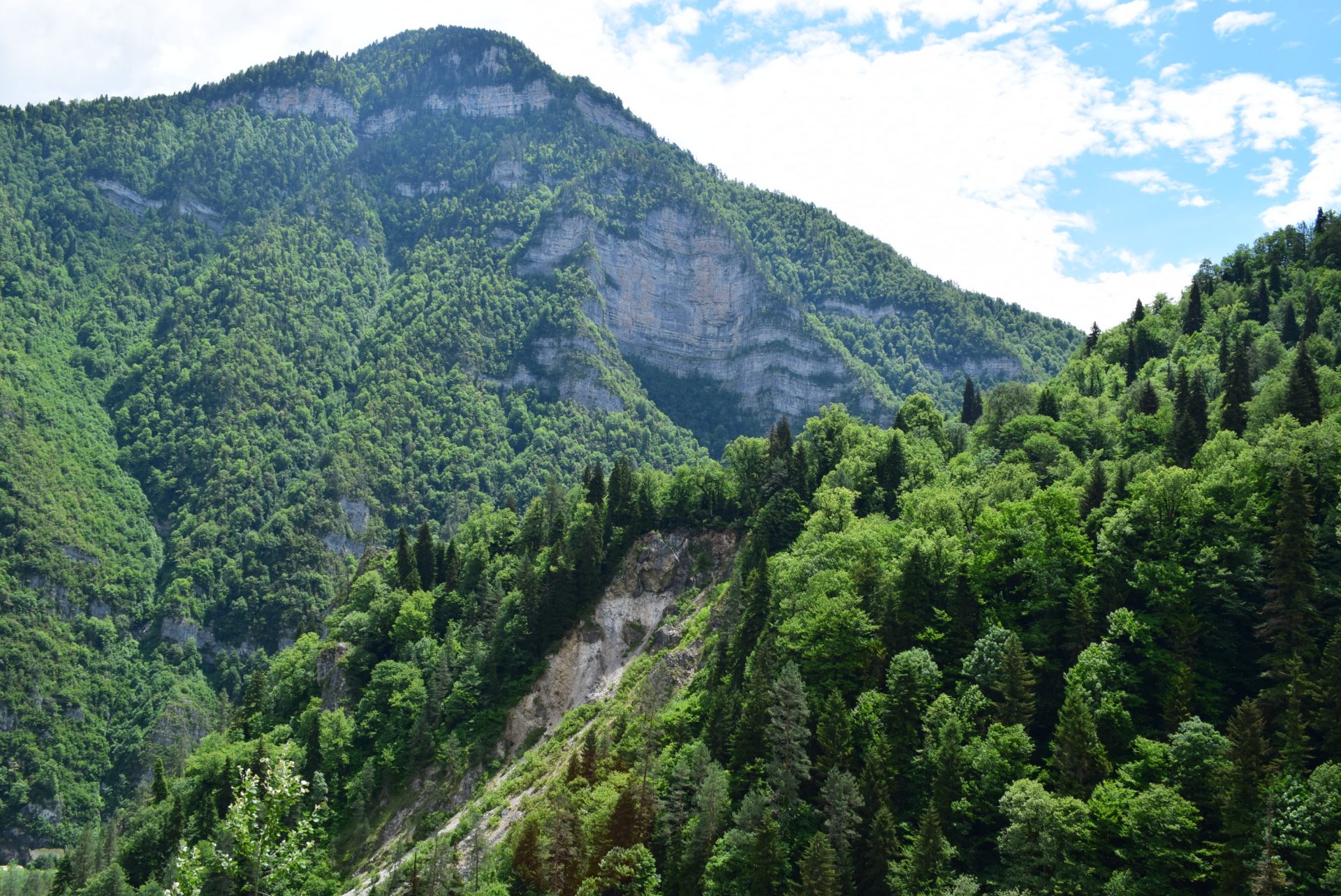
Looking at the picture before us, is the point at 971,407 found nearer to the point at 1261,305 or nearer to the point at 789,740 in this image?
the point at 1261,305

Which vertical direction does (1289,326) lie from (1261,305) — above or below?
below

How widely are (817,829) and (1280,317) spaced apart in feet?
250

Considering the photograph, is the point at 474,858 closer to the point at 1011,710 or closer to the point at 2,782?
the point at 1011,710

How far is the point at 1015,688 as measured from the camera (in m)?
58.6

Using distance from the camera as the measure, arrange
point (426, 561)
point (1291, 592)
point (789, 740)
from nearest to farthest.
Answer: point (1291, 592)
point (789, 740)
point (426, 561)

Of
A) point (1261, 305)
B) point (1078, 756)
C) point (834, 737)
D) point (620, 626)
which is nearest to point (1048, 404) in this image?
point (1261, 305)

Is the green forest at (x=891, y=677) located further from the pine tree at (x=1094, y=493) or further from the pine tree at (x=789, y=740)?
the pine tree at (x=1094, y=493)

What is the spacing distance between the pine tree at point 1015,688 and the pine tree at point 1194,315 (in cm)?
7065

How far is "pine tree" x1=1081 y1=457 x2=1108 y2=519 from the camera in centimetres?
7188

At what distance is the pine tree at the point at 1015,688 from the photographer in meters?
58.3

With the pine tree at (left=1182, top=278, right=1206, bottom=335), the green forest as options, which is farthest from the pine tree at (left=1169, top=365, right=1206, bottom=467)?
the pine tree at (left=1182, top=278, right=1206, bottom=335)

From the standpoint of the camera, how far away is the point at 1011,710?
58406 mm

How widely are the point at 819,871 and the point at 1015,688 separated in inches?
502

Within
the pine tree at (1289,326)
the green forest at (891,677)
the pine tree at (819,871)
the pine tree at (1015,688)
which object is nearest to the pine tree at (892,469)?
the green forest at (891,677)
